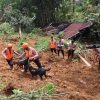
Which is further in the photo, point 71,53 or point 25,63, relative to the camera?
point 71,53

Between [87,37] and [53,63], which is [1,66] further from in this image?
[87,37]

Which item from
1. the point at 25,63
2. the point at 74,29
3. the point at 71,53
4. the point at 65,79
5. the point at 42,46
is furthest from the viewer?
the point at 74,29

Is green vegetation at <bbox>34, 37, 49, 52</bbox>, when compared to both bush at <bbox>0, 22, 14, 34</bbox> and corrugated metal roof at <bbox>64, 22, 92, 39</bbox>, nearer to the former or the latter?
corrugated metal roof at <bbox>64, 22, 92, 39</bbox>

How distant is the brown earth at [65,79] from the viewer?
495 inches

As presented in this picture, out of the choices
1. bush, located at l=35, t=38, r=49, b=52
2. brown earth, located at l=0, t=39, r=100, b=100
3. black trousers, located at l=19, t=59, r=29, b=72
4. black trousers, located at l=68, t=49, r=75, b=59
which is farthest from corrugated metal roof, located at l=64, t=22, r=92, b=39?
black trousers, located at l=19, t=59, r=29, b=72

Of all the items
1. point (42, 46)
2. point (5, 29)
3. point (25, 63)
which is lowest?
point (42, 46)

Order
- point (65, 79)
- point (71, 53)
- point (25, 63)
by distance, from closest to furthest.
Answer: point (25, 63)
point (65, 79)
point (71, 53)

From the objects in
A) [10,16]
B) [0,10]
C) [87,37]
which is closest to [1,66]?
[87,37]

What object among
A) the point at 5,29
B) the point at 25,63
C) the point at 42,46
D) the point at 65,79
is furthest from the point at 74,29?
the point at 25,63

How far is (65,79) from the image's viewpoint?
14.9m

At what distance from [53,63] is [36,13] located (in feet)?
39.5

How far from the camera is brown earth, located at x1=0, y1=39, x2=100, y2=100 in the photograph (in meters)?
12.6

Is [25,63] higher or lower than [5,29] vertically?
higher

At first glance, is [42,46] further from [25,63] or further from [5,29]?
[25,63]
